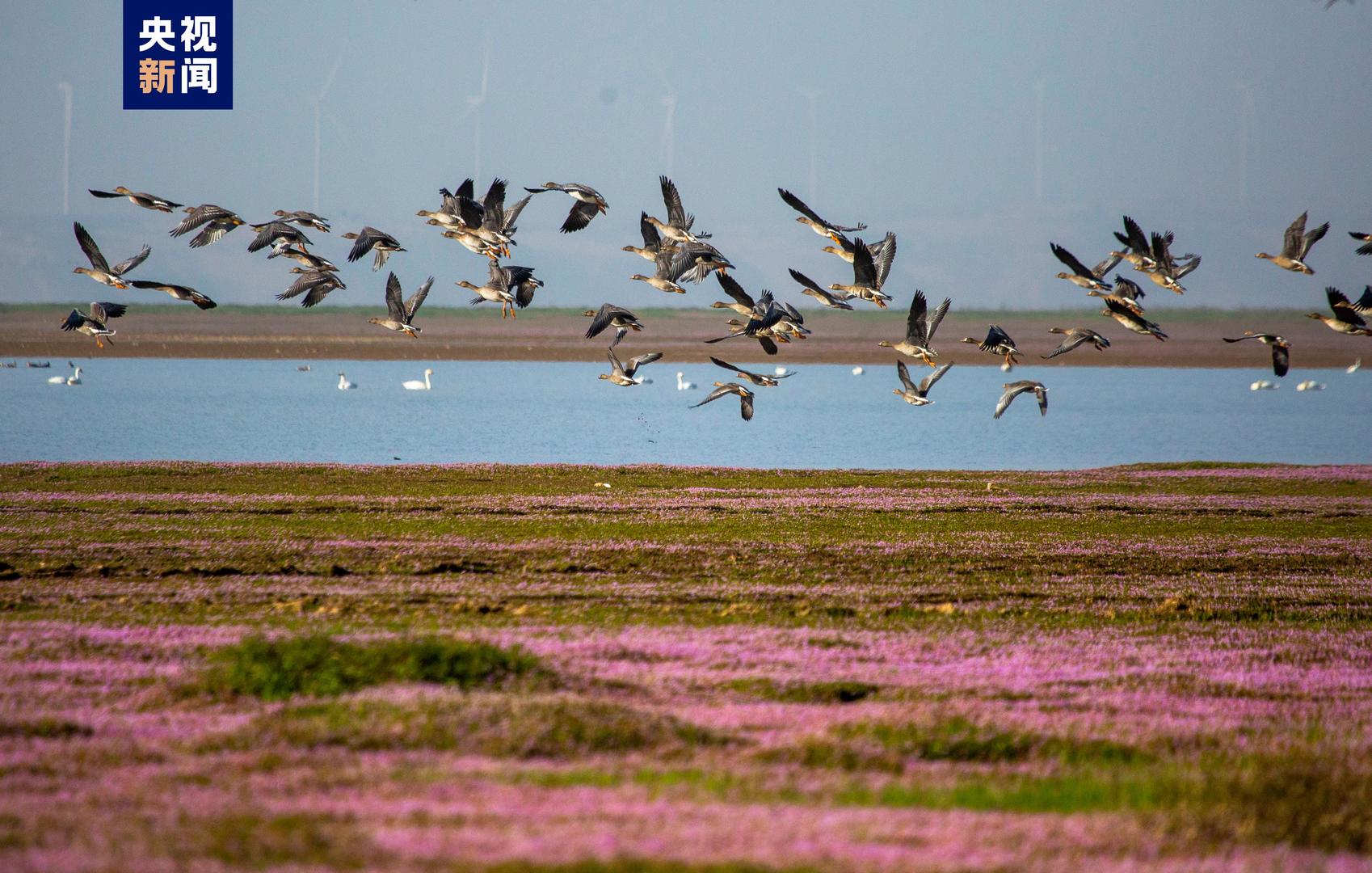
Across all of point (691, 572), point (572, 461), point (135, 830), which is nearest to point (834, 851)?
point (135, 830)

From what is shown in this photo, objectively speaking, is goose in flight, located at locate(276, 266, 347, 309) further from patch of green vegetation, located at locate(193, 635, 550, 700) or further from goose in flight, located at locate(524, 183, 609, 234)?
patch of green vegetation, located at locate(193, 635, 550, 700)

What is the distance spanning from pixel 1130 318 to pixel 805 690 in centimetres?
1216

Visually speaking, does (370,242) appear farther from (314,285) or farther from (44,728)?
(44,728)

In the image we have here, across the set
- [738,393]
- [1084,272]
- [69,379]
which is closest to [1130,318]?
[1084,272]

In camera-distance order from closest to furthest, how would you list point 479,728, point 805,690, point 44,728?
point 44,728 < point 479,728 < point 805,690

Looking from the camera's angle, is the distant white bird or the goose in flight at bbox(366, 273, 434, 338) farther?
the distant white bird

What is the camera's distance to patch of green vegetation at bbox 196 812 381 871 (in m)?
6.96

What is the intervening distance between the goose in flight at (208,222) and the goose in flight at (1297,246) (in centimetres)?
1723

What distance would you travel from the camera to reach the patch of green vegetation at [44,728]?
9.70 meters

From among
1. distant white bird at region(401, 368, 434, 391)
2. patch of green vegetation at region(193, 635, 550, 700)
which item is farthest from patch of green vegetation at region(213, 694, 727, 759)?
distant white bird at region(401, 368, 434, 391)

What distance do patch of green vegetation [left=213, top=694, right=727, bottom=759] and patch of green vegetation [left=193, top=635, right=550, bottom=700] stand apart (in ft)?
2.08

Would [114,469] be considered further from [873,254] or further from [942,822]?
[942,822]

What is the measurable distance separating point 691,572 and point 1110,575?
271 inches

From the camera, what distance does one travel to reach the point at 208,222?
73.2ft
